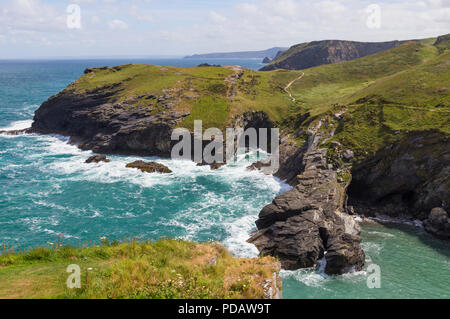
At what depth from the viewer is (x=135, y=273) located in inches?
545

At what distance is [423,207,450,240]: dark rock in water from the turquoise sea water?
1454 mm

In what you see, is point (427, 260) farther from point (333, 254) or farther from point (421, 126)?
point (421, 126)

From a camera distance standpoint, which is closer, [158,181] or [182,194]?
[182,194]

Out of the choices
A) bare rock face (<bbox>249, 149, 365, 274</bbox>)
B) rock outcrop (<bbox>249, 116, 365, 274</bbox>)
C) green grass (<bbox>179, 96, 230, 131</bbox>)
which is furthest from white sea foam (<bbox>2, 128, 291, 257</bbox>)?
green grass (<bbox>179, 96, 230, 131</bbox>)

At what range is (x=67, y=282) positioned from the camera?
13.7m

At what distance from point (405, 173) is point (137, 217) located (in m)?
46.2

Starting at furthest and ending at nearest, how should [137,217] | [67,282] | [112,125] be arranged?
[112,125] → [137,217] → [67,282]

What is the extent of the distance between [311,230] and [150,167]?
137ft

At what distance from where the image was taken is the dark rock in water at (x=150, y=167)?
214 feet

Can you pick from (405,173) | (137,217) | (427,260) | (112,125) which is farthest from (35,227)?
(405,173)

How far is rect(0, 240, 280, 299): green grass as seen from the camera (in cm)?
1282

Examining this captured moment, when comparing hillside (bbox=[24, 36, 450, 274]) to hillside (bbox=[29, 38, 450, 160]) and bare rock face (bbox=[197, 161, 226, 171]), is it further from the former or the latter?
bare rock face (bbox=[197, 161, 226, 171])

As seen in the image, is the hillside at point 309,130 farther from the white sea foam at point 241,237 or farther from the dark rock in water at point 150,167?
the dark rock in water at point 150,167

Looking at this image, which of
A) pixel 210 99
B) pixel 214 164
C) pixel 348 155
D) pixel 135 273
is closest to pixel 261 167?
pixel 214 164
